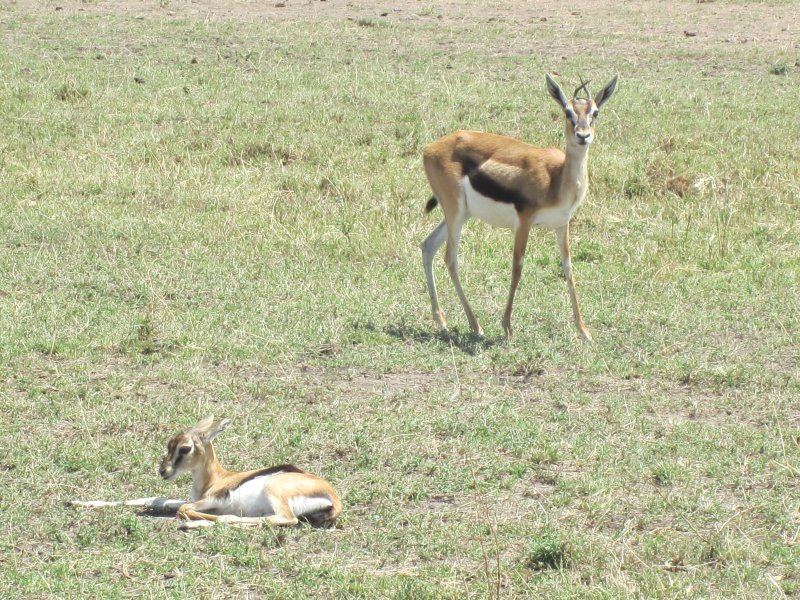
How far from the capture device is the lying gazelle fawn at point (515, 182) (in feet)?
24.0

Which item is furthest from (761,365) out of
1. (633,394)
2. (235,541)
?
(235,541)

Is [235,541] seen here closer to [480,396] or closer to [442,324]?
[480,396]

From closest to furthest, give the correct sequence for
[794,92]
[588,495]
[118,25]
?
[588,495] → [794,92] → [118,25]

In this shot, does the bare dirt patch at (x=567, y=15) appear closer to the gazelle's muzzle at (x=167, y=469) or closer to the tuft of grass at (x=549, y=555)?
the gazelle's muzzle at (x=167, y=469)

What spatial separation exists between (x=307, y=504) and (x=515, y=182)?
3292 mm

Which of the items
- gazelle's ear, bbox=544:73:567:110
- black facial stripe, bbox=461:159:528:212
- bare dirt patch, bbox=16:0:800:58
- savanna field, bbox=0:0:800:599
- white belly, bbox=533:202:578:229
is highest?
gazelle's ear, bbox=544:73:567:110

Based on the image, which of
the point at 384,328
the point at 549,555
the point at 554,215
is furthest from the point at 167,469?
the point at 554,215

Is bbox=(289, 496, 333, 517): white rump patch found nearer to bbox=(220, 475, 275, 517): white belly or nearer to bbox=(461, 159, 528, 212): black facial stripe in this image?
bbox=(220, 475, 275, 517): white belly

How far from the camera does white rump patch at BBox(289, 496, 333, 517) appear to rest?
4.62 metres

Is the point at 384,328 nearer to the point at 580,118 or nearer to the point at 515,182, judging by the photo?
the point at 515,182

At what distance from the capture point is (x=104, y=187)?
32.6 feet

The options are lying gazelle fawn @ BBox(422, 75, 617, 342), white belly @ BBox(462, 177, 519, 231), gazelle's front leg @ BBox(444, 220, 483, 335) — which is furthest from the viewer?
gazelle's front leg @ BBox(444, 220, 483, 335)

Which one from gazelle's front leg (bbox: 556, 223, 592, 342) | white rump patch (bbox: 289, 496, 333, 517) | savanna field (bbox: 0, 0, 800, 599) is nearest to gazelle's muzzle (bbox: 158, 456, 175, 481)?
savanna field (bbox: 0, 0, 800, 599)

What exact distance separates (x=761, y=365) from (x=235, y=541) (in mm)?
3411
